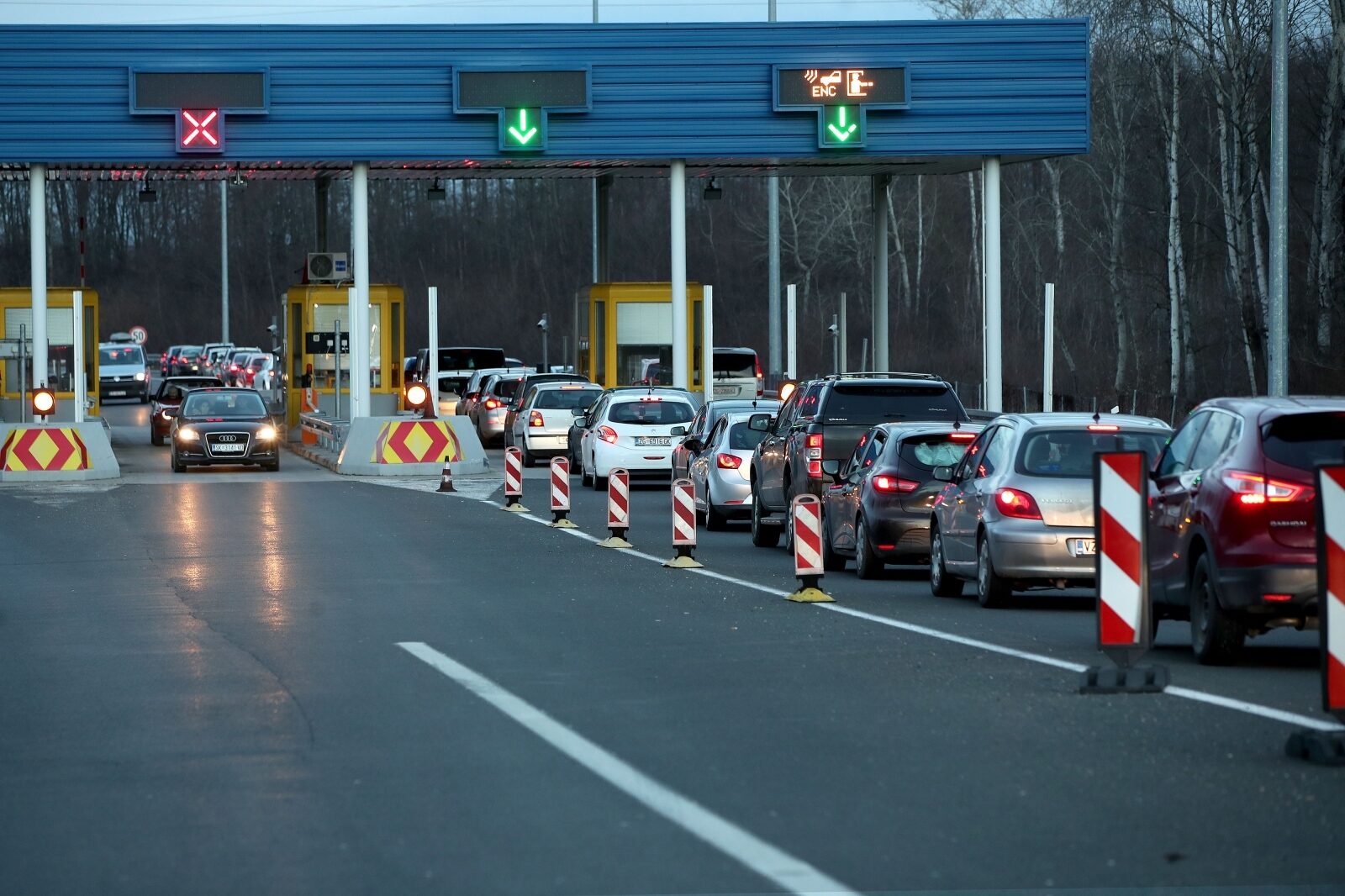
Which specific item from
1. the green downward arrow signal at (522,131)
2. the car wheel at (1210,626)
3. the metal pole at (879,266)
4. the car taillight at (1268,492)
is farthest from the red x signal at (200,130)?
the car taillight at (1268,492)

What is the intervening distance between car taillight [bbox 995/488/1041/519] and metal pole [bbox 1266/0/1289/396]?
327 inches

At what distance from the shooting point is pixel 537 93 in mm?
36938

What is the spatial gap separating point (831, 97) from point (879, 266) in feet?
18.0

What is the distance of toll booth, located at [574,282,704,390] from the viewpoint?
4206 cm

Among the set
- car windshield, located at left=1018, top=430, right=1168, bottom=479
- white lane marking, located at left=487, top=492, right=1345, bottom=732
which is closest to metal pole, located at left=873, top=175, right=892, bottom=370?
white lane marking, located at left=487, top=492, right=1345, bottom=732

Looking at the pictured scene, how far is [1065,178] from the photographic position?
7169 cm

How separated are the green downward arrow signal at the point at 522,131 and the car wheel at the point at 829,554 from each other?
1769 centimetres

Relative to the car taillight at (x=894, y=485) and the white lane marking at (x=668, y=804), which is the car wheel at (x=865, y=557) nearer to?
the car taillight at (x=894, y=485)

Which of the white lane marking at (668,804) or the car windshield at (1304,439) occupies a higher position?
the car windshield at (1304,439)

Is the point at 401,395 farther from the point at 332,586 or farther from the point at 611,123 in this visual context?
the point at 332,586

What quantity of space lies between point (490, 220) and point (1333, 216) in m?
66.4

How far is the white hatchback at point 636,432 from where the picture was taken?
105ft

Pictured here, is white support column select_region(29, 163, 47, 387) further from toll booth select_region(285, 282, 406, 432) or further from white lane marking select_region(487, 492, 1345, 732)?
white lane marking select_region(487, 492, 1345, 732)

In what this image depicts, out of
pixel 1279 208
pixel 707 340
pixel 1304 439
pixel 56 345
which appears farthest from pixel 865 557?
pixel 56 345
